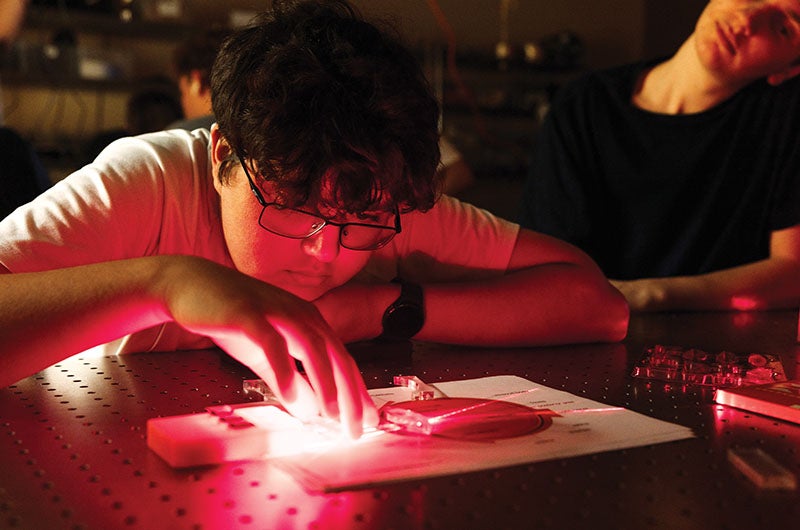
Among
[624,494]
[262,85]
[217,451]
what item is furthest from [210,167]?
[624,494]

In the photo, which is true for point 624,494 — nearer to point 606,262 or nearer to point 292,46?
point 292,46

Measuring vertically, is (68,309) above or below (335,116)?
below

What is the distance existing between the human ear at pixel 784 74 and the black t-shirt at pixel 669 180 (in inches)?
1.2

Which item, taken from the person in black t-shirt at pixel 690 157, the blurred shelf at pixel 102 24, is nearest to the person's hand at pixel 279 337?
the person in black t-shirt at pixel 690 157

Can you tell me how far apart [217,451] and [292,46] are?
48 centimetres

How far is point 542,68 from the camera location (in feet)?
16.1

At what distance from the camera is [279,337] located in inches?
29.3

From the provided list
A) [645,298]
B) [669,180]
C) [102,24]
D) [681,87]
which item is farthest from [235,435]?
[102,24]

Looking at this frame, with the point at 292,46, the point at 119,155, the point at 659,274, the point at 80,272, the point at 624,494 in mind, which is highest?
the point at 292,46

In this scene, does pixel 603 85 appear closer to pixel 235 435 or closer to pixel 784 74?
pixel 784 74

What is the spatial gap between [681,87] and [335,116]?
145cm

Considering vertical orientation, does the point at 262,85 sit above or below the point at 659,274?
above

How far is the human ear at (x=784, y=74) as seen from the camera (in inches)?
77.2

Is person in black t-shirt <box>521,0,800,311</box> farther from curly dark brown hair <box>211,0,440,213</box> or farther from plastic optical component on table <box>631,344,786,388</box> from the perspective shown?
curly dark brown hair <box>211,0,440,213</box>
